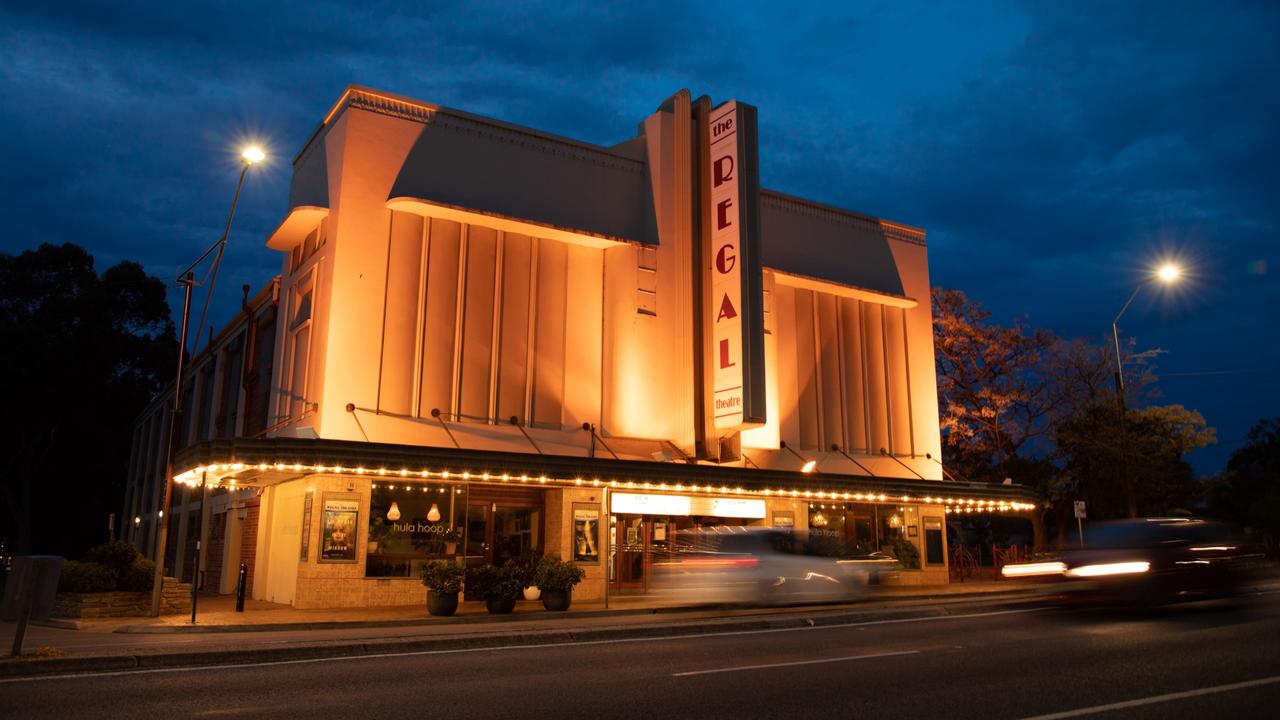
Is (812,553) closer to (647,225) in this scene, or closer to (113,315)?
(647,225)

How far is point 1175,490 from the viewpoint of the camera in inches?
1738

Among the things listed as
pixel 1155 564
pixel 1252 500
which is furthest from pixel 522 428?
pixel 1252 500

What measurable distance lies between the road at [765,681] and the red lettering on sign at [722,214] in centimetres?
1620

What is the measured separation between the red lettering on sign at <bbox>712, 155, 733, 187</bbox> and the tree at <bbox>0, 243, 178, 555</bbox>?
42.8m

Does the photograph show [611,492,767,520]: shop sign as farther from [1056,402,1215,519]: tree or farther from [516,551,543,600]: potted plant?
[1056,402,1215,519]: tree

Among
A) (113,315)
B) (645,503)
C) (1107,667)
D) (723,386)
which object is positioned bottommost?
(1107,667)

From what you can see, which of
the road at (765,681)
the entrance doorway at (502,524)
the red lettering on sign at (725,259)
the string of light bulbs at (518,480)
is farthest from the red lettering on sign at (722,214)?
the road at (765,681)

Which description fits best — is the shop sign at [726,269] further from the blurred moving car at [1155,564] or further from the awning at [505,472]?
the blurred moving car at [1155,564]

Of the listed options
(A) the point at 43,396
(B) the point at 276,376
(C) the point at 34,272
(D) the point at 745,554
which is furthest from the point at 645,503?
(C) the point at 34,272

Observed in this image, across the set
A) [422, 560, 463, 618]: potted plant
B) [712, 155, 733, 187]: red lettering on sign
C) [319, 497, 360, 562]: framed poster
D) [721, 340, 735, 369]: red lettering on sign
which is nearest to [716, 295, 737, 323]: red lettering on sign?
[721, 340, 735, 369]: red lettering on sign

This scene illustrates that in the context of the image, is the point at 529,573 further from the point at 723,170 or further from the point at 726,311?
the point at 723,170

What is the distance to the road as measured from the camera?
7934 millimetres

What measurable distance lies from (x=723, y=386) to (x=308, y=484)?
1136cm

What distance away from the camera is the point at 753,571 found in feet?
61.7
